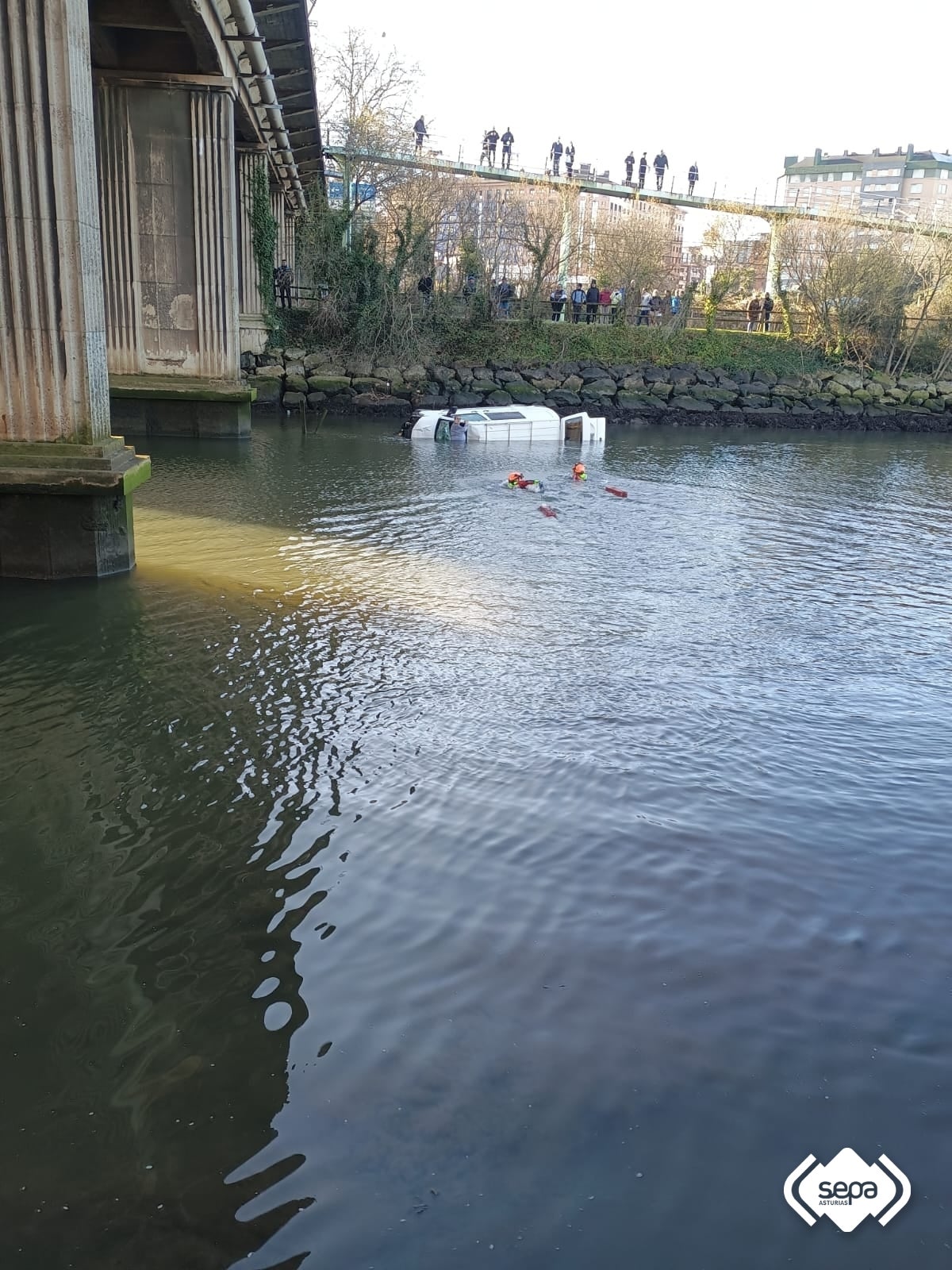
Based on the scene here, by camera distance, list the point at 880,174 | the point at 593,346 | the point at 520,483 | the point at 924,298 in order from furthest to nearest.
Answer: the point at 880,174, the point at 924,298, the point at 593,346, the point at 520,483

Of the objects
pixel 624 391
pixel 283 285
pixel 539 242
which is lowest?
pixel 624 391

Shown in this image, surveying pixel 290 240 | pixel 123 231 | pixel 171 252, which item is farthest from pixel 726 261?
pixel 123 231

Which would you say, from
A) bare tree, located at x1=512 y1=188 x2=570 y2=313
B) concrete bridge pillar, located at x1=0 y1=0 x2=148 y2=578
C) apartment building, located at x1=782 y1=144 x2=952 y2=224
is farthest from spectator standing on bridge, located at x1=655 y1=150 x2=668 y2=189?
apartment building, located at x1=782 y1=144 x2=952 y2=224

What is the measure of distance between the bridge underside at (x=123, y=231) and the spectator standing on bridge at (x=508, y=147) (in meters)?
17.7

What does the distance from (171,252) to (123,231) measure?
91 centimetres

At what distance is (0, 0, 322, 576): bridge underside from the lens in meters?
9.04

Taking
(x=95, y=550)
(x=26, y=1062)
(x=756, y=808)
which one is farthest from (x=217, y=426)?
(x=26, y=1062)

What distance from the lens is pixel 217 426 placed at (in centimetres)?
2208

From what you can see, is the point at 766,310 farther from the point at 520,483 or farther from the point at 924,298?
the point at 520,483

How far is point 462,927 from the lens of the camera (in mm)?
4711

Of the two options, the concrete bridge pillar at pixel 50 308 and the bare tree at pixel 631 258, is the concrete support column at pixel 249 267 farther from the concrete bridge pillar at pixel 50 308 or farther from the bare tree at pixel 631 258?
the concrete bridge pillar at pixel 50 308

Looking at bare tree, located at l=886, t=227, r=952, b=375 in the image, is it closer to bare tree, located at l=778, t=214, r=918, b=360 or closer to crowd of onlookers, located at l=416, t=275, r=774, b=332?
bare tree, located at l=778, t=214, r=918, b=360

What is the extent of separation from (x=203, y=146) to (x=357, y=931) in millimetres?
18684

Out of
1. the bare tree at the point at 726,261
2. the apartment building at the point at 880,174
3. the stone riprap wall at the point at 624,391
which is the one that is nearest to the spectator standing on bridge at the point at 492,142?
the bare tree at the point at 726,261
